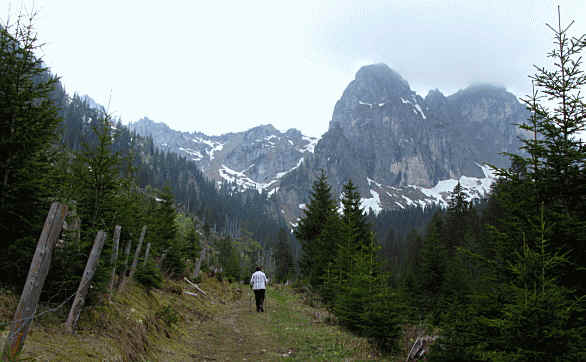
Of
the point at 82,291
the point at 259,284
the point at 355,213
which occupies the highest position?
the point at 355,213

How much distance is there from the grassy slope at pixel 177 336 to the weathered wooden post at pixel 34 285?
36 cm

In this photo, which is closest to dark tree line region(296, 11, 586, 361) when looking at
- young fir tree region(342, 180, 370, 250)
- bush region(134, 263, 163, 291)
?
bush region(134, 263, 163, 291)

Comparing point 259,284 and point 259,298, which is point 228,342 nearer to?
point 259,284

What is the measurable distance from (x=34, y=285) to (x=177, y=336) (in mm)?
6341

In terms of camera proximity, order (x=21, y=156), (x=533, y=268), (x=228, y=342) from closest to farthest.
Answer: (x=533, y=268)
(x=21, y=156)
(x=228, y=342)

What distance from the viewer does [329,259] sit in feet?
74.2

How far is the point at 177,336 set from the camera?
31.4ft

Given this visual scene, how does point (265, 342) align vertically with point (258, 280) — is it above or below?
below

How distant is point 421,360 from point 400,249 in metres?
96.8

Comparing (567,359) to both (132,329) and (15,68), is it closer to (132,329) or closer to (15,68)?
(132,329)

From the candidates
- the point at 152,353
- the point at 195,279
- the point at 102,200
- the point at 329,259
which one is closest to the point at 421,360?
the point at 152,353

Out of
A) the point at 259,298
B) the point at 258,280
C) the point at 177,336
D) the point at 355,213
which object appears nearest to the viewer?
the point at 177,336

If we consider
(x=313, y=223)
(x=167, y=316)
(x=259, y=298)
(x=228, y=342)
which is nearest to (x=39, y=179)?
(x=167, y=316)

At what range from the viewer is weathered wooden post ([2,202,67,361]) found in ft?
12.9
